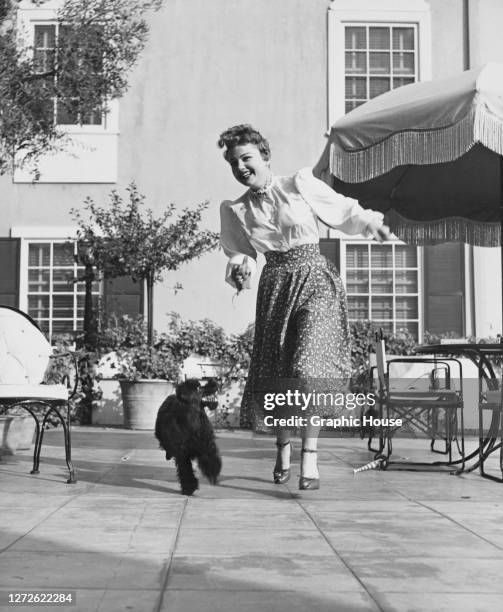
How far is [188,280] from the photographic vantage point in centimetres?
1038

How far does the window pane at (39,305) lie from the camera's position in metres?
10.4

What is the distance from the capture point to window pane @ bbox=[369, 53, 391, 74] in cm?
1072

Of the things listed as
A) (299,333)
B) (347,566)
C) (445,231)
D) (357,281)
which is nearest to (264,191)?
(299,333)

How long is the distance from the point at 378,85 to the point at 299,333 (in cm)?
718

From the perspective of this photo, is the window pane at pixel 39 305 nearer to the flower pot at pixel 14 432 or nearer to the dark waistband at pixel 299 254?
the flower pot at pixel 14 432

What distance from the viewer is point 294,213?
437 cm

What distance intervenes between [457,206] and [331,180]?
1537mm

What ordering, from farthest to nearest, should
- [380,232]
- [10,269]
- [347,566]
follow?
[10,269]
[380,232]
[347,566]

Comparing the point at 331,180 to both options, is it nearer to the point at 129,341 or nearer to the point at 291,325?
the point at 291,325

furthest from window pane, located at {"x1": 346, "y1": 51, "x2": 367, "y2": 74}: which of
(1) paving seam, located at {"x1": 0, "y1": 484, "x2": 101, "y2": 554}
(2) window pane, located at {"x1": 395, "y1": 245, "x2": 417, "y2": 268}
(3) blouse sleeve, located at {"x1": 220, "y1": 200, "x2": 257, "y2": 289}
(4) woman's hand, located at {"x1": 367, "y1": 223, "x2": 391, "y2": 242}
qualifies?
(1) paving seam, located at {"x1": 0, "y1": 484, "x2": 101, "y2": 554}

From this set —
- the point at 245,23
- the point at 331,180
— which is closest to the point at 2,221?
the point at 245,23

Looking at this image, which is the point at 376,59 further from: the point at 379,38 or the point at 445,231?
the point at 445,231

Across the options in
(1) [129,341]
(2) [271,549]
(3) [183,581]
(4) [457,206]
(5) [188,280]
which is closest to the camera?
(3) [183,581]

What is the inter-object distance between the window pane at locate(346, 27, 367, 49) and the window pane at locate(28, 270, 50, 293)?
4.78 m
